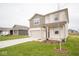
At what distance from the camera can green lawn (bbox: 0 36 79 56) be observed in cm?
261

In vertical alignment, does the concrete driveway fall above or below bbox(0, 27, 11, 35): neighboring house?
below

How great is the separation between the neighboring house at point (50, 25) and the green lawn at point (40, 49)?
132mm

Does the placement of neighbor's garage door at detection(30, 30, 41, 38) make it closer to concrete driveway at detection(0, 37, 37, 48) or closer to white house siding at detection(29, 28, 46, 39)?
white house siding at detection(29, 28, 46, 39)

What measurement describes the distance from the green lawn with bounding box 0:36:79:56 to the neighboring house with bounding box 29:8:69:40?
5.2 inches

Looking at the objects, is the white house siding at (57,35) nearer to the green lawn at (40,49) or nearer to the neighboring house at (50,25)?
the neighboring house at (50,25)

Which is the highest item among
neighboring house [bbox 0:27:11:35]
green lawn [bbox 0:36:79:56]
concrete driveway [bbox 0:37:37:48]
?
neighboring house [bbox 0:27:11:35]

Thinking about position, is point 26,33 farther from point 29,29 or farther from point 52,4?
point 52,4

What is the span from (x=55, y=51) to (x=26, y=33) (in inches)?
22.3

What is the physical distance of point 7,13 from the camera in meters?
2.77

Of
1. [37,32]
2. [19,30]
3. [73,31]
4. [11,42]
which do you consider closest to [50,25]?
[37,32]

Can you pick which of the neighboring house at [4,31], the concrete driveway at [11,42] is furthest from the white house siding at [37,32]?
the neighboring house at [4,31]

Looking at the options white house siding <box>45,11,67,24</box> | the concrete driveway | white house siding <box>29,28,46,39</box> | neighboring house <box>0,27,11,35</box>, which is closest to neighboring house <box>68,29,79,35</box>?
white house siding <box>45,11,67,24</box>

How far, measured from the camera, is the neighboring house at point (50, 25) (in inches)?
104

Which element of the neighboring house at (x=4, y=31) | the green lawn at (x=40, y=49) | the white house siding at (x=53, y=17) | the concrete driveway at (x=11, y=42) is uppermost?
the white house siding at (x=53, y=17)
